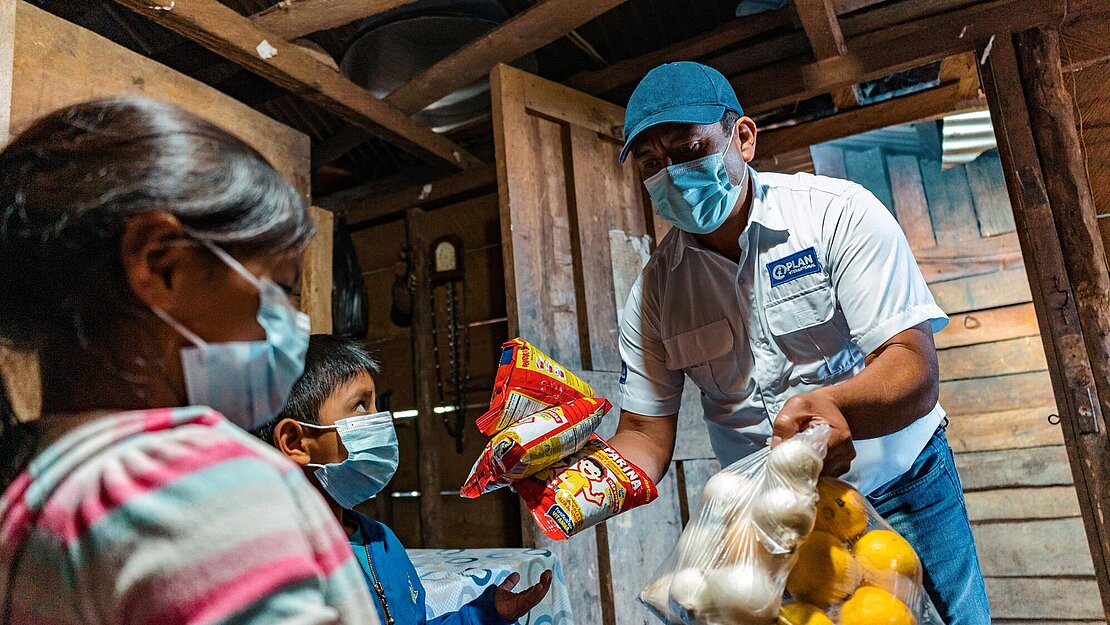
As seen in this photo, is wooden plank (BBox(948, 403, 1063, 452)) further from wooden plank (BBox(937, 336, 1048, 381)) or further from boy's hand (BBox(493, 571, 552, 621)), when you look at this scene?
boy's hand (BBox(493, 571, 552, 621))

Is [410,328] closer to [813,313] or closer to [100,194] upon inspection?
[813,313]

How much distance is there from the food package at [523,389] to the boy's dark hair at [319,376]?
31 cm

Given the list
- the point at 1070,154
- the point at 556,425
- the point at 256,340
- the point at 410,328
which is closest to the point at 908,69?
the point at 1070,154

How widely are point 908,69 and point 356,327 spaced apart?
2.79 m

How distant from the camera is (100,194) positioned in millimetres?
531

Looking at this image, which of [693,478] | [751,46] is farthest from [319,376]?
[751,46]

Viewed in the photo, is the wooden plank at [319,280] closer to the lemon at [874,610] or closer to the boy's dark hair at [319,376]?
the boy's dark hair at [319,376]

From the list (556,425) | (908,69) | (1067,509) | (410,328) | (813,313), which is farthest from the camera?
(410,328)

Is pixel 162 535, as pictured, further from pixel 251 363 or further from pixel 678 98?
pixel 678 98

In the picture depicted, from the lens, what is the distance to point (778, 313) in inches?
59.7

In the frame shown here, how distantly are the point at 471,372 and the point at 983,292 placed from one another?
2758 millimetres

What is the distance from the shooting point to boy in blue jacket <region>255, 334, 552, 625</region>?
1376mm

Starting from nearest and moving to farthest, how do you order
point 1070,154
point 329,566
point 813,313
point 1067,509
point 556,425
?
1. point 329,566
2. point 556,425
3. point 813,313
4. point 1070,154
5. point 1067,509

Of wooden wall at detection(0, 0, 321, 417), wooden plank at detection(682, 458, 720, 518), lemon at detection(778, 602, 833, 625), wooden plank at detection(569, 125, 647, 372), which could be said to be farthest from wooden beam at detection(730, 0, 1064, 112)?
lemon at detection(778, 602, 833, 625)
